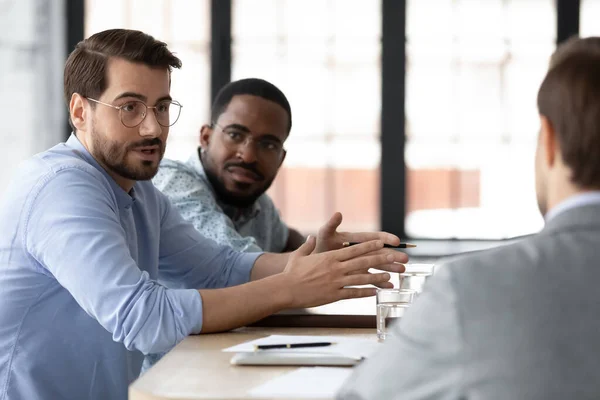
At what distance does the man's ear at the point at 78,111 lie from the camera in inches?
74.5

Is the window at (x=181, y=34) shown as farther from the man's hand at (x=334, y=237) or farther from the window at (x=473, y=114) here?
the man's hand at (x=334, y=237)

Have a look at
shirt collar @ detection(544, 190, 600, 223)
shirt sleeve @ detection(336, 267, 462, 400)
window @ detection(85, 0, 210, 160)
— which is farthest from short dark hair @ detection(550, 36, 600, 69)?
window @ detection(85, 0, 210, 160)

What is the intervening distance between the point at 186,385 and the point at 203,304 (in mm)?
418

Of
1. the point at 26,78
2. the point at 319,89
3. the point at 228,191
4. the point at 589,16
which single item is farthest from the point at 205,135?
the point at 589,16

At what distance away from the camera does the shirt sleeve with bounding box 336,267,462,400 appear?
850 millimetres

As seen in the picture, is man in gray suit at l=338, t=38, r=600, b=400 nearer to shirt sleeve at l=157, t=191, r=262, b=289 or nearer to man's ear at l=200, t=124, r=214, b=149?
shirt sleeve at l=157, t=191, r=262, b=289

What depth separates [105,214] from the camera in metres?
1.64

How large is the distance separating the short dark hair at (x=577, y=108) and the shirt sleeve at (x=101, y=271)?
0.87 m

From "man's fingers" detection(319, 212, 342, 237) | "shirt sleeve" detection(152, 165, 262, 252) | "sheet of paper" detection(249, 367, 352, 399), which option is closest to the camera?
"sheet of paper" detection(249, 367, 352, 399)

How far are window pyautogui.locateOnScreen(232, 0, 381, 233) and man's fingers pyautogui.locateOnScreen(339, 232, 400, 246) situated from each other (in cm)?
264

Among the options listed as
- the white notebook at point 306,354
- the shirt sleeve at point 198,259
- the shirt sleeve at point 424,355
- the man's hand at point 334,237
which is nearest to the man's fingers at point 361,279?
the white notebook at point 306,354

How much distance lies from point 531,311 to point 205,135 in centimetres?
215

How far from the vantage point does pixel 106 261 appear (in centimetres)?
155

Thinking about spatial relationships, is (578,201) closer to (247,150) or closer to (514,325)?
(514,325)
